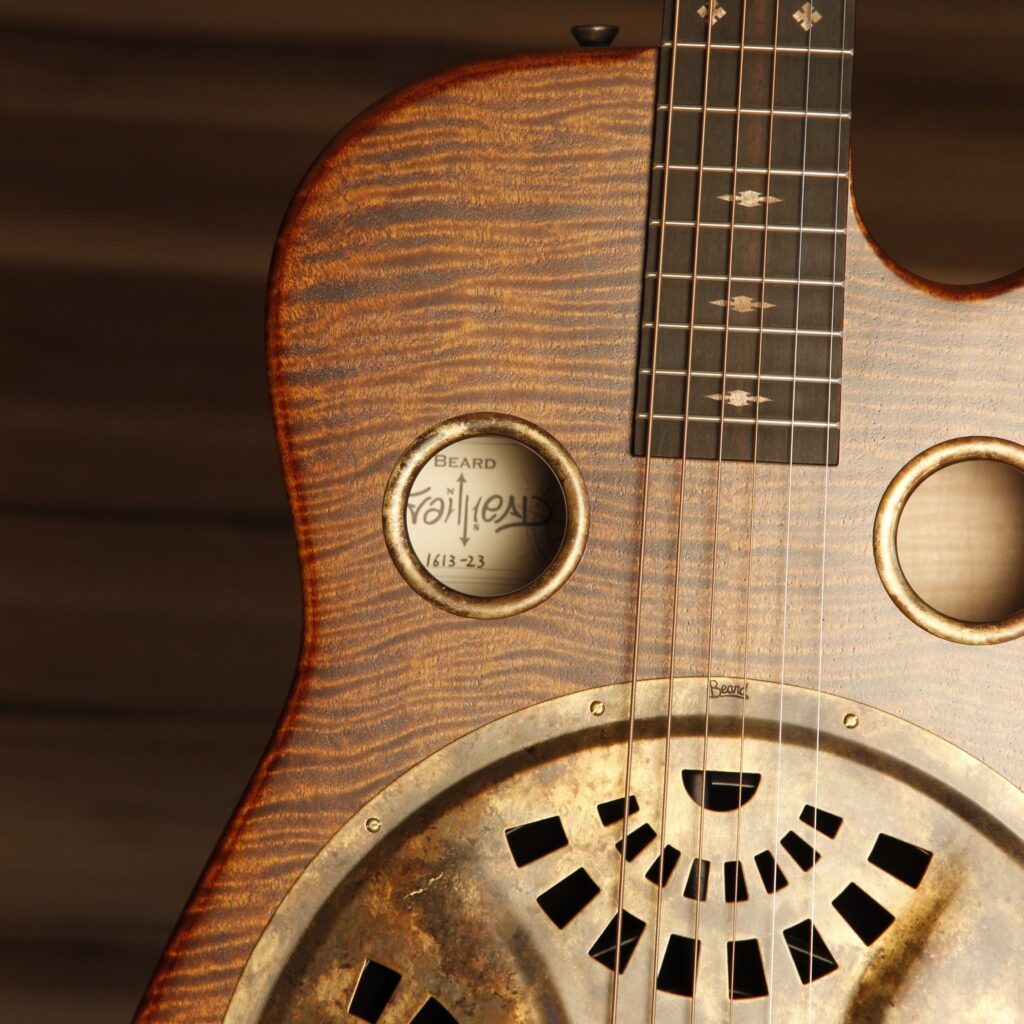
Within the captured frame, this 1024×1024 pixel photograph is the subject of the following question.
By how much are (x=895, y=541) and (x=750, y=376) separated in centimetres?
12

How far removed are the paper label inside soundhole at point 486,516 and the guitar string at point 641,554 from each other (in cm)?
6

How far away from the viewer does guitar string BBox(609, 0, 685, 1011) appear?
706 millimetres

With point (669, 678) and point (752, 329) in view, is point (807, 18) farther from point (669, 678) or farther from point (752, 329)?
point (669, 678)

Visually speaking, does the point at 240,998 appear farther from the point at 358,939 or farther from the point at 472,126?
the point at 472,126

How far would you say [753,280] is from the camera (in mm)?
758

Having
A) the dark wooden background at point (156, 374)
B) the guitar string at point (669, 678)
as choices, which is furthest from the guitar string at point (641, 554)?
the dark wooden background at point (156, 374)

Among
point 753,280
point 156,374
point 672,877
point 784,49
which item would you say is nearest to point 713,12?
point 784,49

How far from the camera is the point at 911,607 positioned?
2.42 ft

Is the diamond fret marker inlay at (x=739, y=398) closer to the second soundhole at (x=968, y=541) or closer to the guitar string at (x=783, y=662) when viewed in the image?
the guitar string at (x=783, y=662)

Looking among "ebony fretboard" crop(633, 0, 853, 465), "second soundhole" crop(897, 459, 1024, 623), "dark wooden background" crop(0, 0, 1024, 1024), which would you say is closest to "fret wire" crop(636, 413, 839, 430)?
"ebony fretboard" crop(633, 0, 853, 465)

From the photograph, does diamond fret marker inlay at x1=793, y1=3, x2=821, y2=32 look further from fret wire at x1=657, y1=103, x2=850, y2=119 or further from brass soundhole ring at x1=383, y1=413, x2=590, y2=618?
brass soundhole ring at x1=383, y1=413, x2=590, y2=618

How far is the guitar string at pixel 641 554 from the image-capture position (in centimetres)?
71

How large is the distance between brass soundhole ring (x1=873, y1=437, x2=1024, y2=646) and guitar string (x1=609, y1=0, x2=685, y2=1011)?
13 cm

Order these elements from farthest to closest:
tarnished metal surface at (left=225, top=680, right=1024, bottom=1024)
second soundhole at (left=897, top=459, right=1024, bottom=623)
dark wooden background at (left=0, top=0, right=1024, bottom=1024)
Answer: dark wooden background at (left=0, top=0, right=1024, bottom=1024) < second soundhole at (left=897, top=459, right=1024, bottom=623) < tarnished metal surface at (left=225, top=680, right=1024, bottom=1024)
